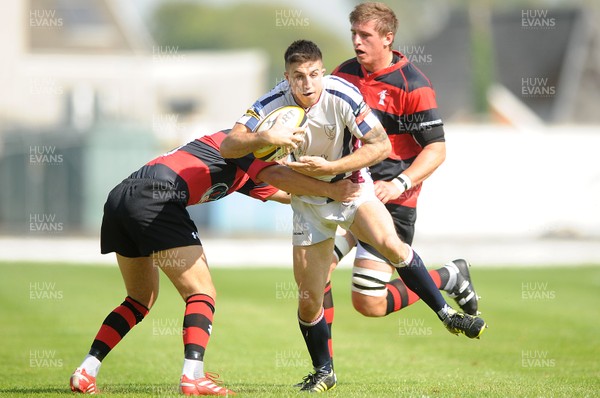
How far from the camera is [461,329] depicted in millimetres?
7934

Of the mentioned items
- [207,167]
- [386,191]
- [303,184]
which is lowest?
[386,191]

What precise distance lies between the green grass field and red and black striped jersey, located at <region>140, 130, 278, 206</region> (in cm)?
167

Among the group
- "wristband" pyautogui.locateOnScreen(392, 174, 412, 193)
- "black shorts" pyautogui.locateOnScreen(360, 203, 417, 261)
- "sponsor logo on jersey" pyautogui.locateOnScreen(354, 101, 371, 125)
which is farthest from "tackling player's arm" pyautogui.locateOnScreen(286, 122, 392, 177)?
"black shorts" pyautogui.locateOnScreen(360, 203, 417, 261)

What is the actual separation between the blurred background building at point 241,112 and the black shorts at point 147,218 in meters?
11.1

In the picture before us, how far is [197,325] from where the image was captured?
7.62 meters

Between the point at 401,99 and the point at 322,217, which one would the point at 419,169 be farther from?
the point at 322,217

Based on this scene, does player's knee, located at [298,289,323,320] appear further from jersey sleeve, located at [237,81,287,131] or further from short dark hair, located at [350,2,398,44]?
short dark hair, located at [350,2,398,44]

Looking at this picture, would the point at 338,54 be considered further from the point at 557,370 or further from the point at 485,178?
the point at 557,370

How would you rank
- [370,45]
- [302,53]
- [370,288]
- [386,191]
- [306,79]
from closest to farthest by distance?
[302,53] → [306,79] → [386,191] → [370,45] → [370,288]

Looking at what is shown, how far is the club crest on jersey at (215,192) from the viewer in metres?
8.02

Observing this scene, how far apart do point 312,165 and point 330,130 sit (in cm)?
39

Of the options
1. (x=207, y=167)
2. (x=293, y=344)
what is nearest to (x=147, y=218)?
(x=207, y=167)

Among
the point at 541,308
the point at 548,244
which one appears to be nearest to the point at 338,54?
the point at 548,244

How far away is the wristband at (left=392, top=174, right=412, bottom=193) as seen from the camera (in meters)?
8.48
